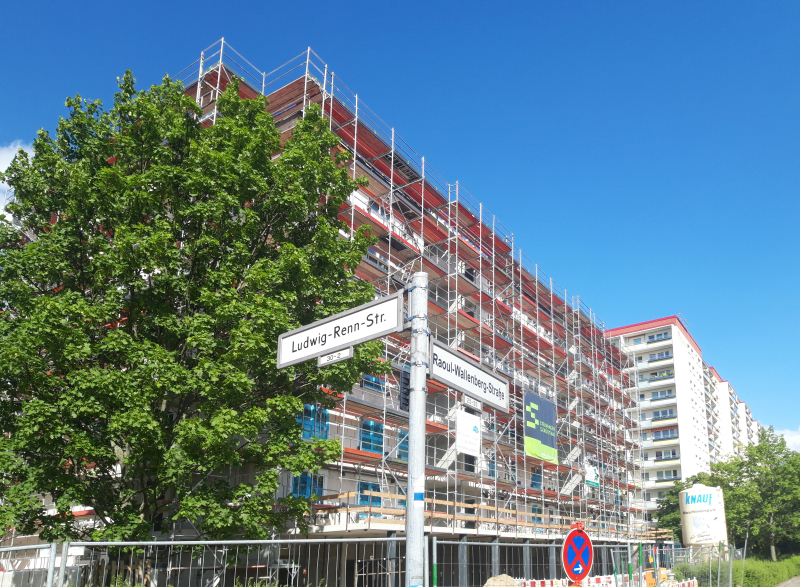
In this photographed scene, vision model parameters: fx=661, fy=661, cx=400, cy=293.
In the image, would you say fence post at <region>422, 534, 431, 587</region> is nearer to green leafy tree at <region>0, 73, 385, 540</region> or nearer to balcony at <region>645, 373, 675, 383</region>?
green leafy tree at <region>0, 73, 385, 540</region>

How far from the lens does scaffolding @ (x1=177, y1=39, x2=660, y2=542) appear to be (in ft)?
76.8

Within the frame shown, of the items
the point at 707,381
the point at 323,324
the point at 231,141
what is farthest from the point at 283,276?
the point at 707,381

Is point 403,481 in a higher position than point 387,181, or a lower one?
lower

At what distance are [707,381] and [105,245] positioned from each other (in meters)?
87.3

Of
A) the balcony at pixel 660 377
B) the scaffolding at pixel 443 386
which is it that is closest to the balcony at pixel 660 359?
the balcony at pixel 660 377

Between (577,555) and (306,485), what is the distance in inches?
577

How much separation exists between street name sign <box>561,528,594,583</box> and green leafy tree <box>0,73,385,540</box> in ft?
22.5

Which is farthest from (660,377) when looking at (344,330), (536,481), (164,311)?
(344,330)

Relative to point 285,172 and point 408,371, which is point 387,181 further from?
point 408,371

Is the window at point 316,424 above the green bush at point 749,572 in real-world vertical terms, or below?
above

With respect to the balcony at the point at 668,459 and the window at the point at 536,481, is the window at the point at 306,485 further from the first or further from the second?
the balcony at the point at 668,459

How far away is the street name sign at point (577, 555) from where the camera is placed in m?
8.41

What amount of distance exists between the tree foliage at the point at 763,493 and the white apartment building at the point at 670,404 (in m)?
16.0

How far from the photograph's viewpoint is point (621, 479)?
5056 centimetres
